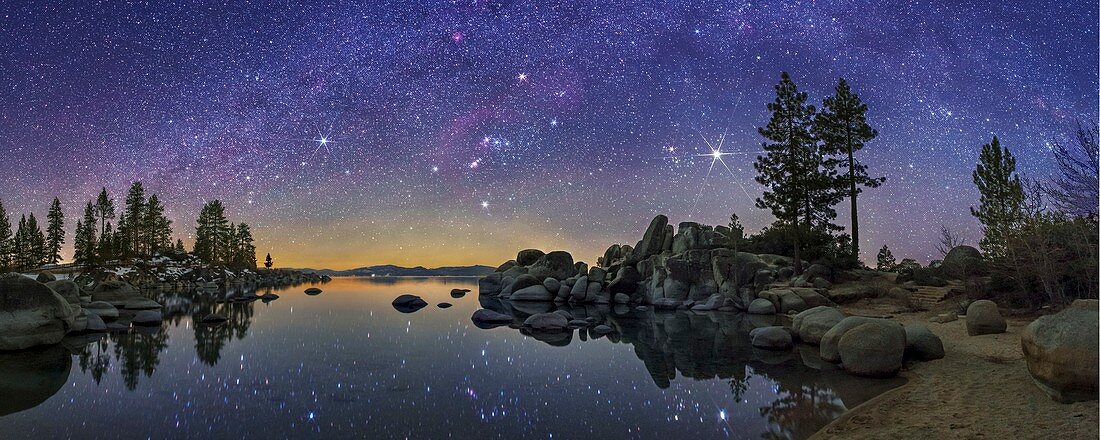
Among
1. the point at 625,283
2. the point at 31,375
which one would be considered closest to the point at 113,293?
the point at 31,375

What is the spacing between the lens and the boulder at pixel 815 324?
17.9 m

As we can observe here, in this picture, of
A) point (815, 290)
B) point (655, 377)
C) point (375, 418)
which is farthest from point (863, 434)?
point (815, 290)

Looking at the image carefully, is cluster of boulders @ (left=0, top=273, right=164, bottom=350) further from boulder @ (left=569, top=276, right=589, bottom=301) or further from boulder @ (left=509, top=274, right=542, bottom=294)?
boulder @ (left=509, top=274, right=542, bottom=294)

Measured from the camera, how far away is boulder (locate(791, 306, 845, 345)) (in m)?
17.9

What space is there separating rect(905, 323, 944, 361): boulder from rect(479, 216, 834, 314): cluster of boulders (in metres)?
17.3

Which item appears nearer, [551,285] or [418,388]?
[418,388]

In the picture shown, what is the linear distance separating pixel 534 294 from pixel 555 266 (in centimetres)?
827

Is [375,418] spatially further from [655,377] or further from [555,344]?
[555,344]

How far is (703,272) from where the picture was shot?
42250mm

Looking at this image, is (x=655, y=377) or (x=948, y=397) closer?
(x=948, y=397)

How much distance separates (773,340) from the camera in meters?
17.8

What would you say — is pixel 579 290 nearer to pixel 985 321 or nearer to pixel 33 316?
pixel 985 321

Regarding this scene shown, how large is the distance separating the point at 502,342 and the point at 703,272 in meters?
26.6

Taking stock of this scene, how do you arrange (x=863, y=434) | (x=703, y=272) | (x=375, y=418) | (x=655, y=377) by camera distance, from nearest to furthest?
(x=863, y=434) < (x=375, y=418) < (x=655, y=377) < (x=703, y=272)
